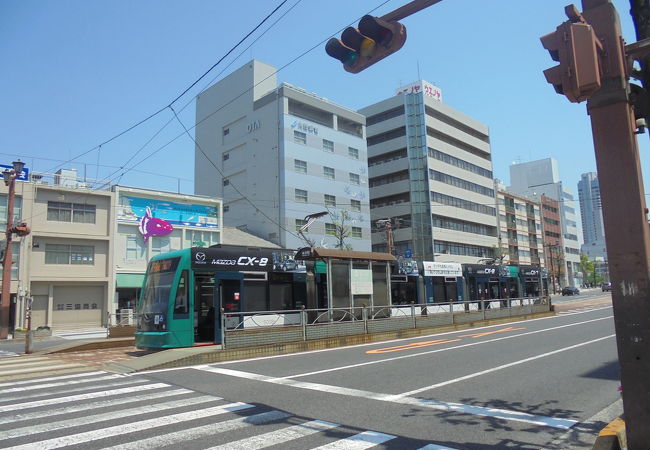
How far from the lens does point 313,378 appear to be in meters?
10.0

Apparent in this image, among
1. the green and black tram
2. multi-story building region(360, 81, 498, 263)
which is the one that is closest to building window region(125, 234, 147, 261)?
the green and black tram

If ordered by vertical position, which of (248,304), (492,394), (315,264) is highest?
(315,264)

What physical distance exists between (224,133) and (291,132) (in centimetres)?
1242

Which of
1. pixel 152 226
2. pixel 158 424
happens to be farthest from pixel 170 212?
pixel 158 424

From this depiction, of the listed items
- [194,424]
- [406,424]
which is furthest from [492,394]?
[194,424]

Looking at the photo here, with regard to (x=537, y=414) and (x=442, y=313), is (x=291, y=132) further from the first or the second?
(x=537, y=414)

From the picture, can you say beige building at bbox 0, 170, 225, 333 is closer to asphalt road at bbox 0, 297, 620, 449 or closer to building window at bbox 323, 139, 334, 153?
building window at bbox 323, 139, 334, 153

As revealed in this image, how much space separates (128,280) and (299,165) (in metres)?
23.2

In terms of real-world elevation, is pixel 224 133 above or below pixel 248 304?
above

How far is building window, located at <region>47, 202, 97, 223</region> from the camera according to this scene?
36.2 metres

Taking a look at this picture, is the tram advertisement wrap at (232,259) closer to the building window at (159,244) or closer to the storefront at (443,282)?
the storefront at (443,282)

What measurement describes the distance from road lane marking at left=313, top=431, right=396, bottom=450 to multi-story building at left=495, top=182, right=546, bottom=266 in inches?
3206

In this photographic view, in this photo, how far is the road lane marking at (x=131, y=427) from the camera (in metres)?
5.73

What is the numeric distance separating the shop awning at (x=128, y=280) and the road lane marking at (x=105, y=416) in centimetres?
3327
